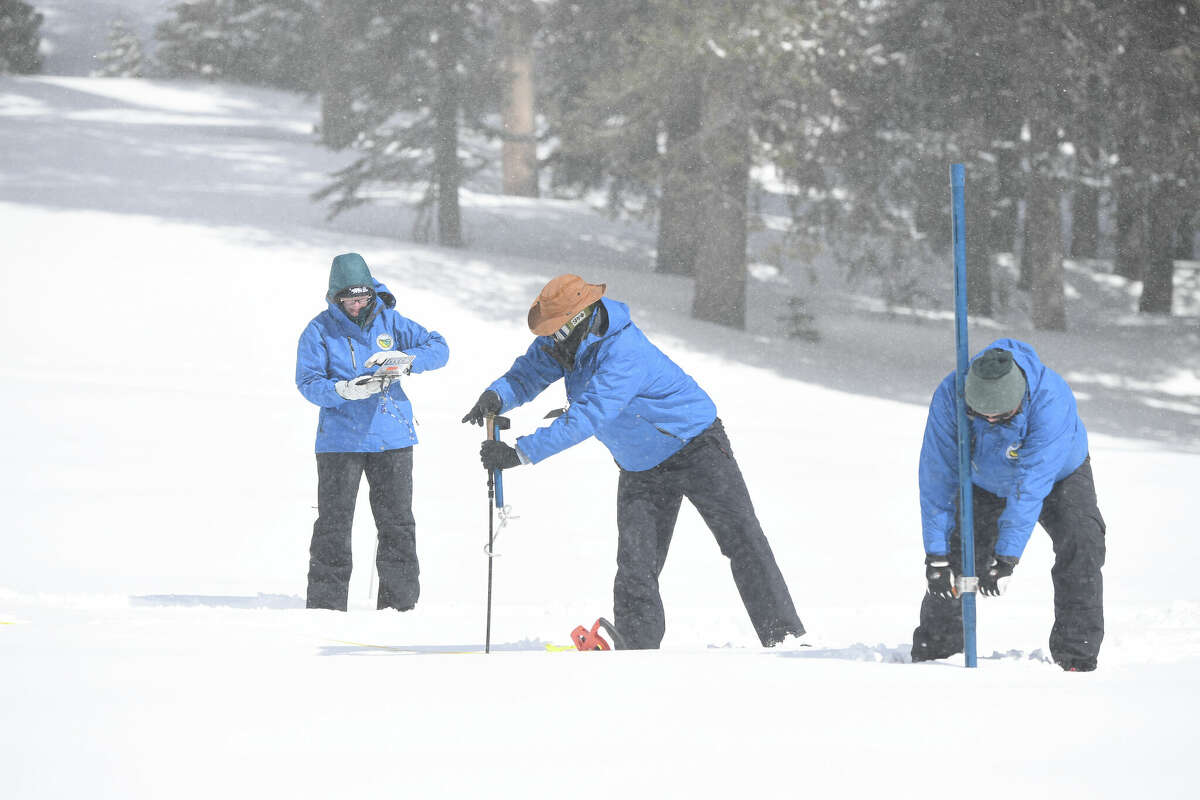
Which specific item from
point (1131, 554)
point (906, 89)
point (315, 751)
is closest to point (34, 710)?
point (315, 751)

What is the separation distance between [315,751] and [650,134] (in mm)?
17380

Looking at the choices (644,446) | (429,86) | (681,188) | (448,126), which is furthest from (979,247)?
(644,446)

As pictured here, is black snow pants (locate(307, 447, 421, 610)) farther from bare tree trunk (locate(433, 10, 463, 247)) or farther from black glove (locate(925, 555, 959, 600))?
bare tree trunk (locate(433, 10, 463, 247))

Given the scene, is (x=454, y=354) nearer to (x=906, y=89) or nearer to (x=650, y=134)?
(x=650, y=134)

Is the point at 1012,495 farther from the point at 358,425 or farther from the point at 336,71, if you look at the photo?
the point at 336,71

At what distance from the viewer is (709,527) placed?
5.73m

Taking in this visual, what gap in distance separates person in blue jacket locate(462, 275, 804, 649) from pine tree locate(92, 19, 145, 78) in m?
55.4

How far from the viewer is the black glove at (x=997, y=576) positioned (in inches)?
191

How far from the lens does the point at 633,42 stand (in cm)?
2061

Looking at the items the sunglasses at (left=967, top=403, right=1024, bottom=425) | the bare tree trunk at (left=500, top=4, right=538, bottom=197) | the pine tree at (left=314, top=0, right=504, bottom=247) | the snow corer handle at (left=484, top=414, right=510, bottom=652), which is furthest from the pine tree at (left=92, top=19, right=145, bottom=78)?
the sunglasses at (left=967, top=403, right=1024, bottom=425)

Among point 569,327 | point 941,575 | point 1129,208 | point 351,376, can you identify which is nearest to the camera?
point 941,575

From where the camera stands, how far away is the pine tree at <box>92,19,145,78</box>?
56.5 m

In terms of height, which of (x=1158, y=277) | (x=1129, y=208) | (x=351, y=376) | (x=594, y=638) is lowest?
(x=594, y=638)

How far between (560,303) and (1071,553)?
2127mm
